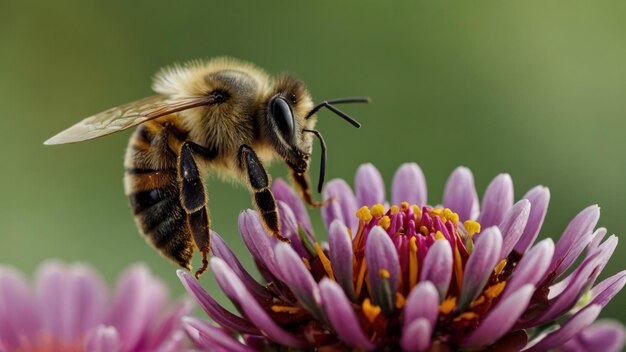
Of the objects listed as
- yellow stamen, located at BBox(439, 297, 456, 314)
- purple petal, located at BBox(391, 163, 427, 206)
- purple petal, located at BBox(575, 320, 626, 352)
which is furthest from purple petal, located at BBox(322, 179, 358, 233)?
purple petal, located at BBox(575, 320, 626, 352)

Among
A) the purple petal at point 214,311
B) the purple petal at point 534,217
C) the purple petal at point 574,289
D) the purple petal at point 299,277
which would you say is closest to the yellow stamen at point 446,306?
the purple petal at point 574,289

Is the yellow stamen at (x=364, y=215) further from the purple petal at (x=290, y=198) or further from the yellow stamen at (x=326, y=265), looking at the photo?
the purple petal at (x=290, y=198)

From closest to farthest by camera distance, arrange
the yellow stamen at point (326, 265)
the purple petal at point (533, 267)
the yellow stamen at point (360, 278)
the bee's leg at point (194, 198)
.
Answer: the purple petal at point (533, 267) < the yellow stamen at point (360, 278) < the yellow stamen at point (326, 265) < the bee's leg at point (194, 198)

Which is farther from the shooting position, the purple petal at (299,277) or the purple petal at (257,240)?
the purple petal at (257,240)

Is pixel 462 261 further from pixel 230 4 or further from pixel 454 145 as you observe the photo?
pixel 230 4

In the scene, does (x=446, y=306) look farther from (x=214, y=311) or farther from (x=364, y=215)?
(x=214, y=311)

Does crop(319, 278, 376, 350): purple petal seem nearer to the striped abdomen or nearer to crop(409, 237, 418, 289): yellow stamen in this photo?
crop(409, 237, 418, 289): yellow stamen
